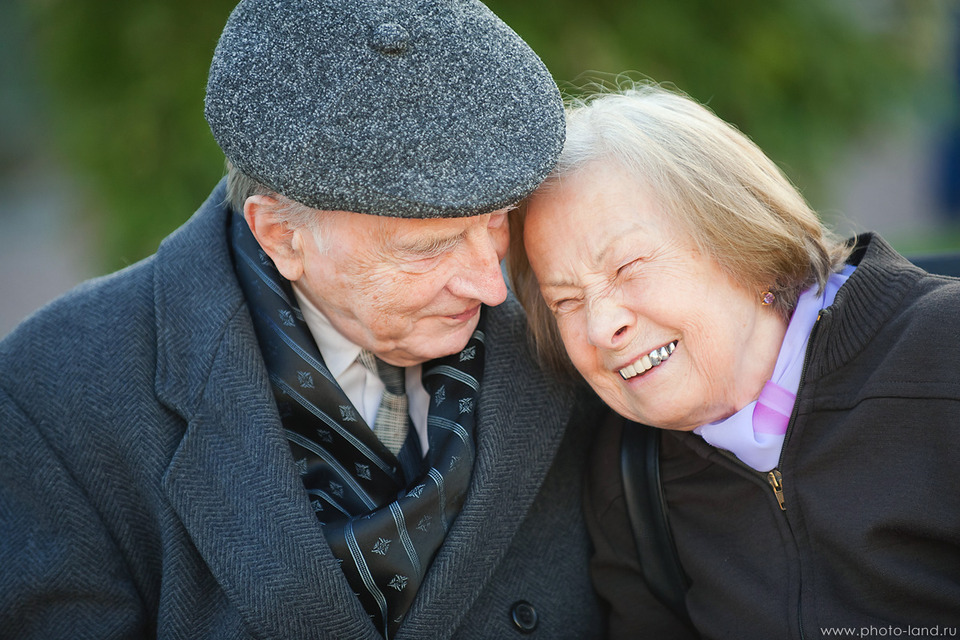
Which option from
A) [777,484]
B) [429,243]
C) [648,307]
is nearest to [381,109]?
[429,243]

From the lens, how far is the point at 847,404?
6.63ft

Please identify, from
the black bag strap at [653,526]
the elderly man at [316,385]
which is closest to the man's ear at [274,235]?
the elderly man at [316,385]

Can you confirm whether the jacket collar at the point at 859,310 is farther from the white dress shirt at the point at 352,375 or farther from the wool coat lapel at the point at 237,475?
the wool coat lapel at the point at 237,475

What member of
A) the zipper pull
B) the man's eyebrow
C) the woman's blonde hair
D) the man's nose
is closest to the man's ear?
the man's eyebrow

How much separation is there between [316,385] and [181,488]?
0.40 m

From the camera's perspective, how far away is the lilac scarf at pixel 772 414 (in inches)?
82.7

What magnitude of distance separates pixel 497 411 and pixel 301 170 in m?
0.83

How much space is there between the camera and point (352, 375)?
248 centimetres

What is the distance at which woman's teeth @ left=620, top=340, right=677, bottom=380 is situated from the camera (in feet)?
6.93

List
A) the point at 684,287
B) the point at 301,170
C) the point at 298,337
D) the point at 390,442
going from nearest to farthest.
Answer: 1. the point at 301,170
2. the point at 684,287
3. the point at 298,337
4. the point at 390,442

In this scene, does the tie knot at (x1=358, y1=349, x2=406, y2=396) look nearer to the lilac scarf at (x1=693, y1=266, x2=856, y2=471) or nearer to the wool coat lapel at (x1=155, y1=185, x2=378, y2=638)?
the wool coat lapel at (x1=155, y1=185, x2=378, y2=638)

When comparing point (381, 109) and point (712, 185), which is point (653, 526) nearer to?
point (712, 185)

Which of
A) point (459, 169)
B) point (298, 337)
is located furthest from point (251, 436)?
point (459, 169)

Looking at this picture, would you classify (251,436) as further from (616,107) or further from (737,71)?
(737,71)
